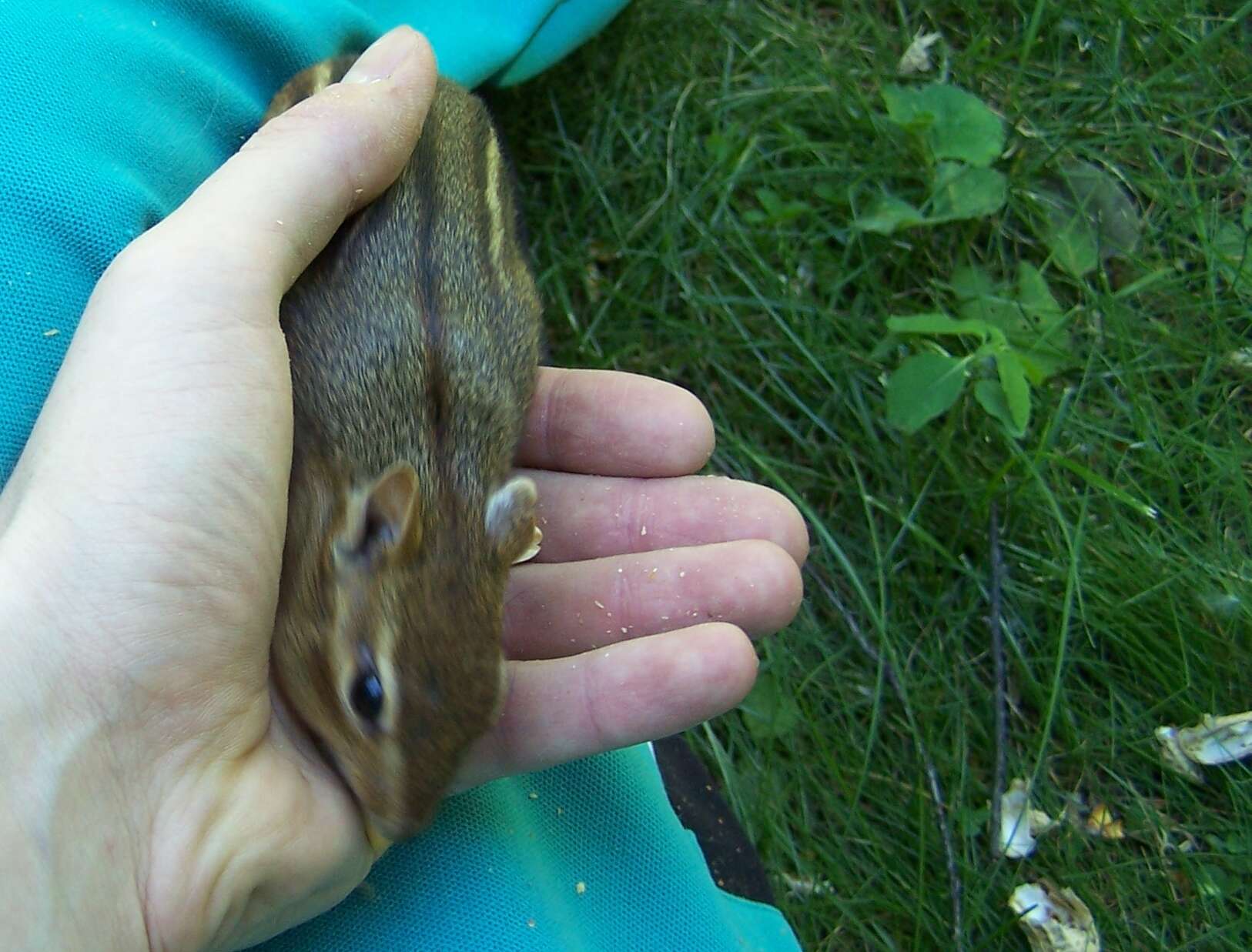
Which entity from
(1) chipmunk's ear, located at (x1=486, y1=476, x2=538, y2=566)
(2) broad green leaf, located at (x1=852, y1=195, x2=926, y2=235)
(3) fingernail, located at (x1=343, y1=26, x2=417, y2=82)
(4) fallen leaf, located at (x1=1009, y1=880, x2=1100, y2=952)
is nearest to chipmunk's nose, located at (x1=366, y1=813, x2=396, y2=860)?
(1) chipmunk's ear, located at (x1=486, y1=476, x2=538, y2=566)

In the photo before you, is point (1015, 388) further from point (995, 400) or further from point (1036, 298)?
point (1036, 298)

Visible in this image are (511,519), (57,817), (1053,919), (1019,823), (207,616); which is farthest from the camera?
(1019,823)

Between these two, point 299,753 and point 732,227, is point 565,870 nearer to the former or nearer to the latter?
point 299,753

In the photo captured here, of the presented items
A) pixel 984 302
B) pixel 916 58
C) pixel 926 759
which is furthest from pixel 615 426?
pixel 916 58

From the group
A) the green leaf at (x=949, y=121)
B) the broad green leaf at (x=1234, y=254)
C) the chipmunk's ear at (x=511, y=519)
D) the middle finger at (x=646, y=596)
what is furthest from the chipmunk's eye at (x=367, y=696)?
the broad green leaf at (x=1234, y=254)

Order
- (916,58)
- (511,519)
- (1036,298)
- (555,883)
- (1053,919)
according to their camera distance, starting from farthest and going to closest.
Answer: (916,58) < (1036,298) < (1053,919) < (555,883) < (511,519)

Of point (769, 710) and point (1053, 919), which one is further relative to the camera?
point (769, 710)
